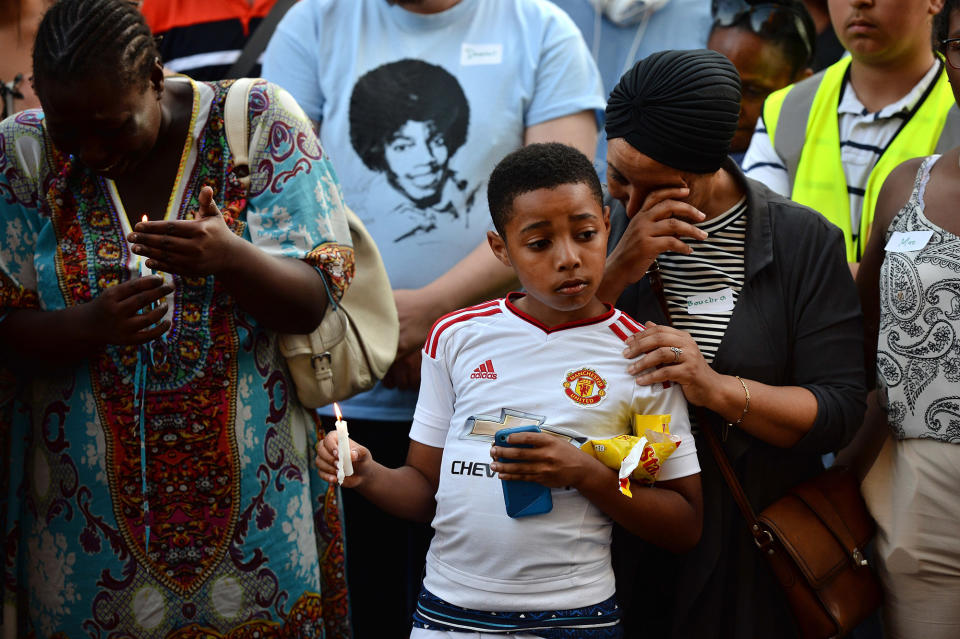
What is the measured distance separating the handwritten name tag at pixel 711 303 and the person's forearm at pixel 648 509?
451mm

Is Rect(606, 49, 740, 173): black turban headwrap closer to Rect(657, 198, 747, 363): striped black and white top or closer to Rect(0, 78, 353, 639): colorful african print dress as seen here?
Rect(657, 198, 747, 363): striped black and white top

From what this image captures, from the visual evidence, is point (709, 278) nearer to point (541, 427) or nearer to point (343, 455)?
point (541, 427)

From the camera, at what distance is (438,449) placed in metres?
2.38

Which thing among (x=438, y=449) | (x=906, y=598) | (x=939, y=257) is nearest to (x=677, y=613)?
(x=906, y=598)

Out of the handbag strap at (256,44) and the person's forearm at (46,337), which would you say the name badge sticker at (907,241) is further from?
the handbag strap at (256,44)

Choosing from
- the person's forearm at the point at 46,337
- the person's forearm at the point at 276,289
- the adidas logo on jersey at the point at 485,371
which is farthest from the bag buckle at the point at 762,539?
the person's forearm at the point at 46,337

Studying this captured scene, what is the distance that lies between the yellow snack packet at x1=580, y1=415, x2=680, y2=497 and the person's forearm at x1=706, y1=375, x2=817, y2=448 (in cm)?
18

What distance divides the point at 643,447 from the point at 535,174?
691 mm

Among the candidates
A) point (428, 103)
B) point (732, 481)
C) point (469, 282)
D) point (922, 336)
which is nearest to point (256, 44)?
point (428, 103)

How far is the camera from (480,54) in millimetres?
3455

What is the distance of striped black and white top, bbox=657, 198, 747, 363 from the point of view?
2.42 meters

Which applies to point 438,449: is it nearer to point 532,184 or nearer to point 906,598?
point 532,184

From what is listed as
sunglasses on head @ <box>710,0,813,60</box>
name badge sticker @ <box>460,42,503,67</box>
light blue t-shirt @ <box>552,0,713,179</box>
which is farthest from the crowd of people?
light blue t-shirt @ <box>552,0,713,179</box>

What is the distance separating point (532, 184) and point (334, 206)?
63cm
